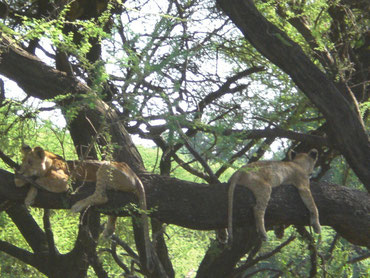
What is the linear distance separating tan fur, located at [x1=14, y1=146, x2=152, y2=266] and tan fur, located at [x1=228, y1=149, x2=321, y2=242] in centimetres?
102

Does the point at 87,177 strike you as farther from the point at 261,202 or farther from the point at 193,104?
the point at 193,104

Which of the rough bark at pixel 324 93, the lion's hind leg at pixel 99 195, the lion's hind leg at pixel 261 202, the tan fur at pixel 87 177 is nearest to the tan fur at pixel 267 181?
the lion's hind leg at pixel 261 202

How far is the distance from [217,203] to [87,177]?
140 cm

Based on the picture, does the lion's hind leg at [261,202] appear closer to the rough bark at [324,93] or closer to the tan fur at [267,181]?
the tan fur at [267,181]

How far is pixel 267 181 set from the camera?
7.23 meters

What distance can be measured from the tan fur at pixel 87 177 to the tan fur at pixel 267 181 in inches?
40.2

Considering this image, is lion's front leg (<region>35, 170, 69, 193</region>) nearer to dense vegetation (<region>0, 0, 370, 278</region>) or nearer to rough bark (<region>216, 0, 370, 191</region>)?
dense vegetation (<region>0, 0, 370, 278</region>)

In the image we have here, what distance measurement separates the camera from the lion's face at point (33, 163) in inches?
253

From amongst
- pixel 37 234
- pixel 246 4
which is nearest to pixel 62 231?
pixel 37 234

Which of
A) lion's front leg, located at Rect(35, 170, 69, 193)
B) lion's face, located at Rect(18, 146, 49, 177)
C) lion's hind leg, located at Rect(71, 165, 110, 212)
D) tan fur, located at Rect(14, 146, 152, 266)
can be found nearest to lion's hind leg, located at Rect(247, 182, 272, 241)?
tan fur, located at Rect(14, 146, 152, 266)

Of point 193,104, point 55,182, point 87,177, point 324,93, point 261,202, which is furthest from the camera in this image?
point 193,104

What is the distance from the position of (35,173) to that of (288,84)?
5.23 meters

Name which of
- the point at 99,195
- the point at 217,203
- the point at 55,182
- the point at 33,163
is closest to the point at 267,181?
the point at 217,203

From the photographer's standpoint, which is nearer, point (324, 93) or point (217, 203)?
point (217, 203)
